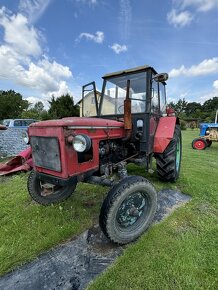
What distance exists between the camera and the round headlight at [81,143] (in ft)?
6.98

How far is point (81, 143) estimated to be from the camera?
2.15m

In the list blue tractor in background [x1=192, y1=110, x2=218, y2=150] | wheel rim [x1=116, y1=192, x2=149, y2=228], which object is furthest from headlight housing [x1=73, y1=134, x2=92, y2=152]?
blue tractor in background [x1=192, y1=110, x2=218, y2=150]

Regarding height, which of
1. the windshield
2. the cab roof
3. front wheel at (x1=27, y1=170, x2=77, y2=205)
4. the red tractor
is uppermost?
the cab roof

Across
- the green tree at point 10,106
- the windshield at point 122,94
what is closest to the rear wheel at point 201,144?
the windshield at point 122,94

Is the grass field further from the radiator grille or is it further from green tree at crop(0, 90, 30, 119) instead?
green tree at crop(0, 90, 30, 119)

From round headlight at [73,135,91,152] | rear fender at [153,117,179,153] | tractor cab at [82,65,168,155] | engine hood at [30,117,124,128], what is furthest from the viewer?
rear fender at [153,117,179,153]

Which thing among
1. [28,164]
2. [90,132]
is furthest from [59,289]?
[28,164]

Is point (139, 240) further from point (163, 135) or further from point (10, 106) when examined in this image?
point (10, 106)

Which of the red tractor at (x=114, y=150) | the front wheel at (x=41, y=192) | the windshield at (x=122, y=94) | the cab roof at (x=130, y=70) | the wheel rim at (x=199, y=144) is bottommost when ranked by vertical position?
the wheel rim at (x=199, y=144)

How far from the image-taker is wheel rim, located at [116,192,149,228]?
240cm

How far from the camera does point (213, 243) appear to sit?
2.38m

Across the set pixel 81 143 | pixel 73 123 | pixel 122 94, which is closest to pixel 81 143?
pixel 81 143

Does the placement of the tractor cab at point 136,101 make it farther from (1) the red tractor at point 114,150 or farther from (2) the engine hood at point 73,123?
(2) the engine hood at point 73,123

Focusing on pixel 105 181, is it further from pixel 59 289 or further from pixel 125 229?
pixel 59 289
